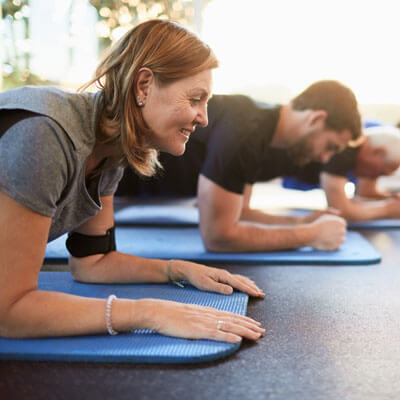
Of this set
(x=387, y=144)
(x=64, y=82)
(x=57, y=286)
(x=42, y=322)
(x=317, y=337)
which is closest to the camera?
(x=42, y=322)

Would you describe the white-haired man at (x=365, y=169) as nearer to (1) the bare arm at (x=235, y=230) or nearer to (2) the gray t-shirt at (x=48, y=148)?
(1) the bare arm at (x=235, y=230)

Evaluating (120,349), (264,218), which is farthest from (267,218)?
(120,349)

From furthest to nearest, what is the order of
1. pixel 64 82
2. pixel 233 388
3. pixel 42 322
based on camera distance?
pixel 64 82, pixel 42 322, pixel 233 388

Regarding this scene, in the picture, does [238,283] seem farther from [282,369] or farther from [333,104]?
[333,104]

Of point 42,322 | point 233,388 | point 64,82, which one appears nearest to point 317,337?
point 233,388

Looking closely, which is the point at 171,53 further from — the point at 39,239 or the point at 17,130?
the point at 39,239

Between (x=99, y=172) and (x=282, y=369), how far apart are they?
0.66 meters

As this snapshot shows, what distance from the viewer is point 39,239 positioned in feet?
3.32

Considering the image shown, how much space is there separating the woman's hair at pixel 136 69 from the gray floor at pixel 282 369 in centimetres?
51

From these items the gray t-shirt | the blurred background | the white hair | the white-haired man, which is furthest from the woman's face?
the blurred background

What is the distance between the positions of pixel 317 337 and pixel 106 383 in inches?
20.5

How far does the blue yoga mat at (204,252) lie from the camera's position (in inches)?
75.2

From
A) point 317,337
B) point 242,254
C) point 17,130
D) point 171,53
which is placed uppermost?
point 171,53

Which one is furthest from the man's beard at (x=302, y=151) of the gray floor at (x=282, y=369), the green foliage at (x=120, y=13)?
the green foliage at (x=120, y=13)
